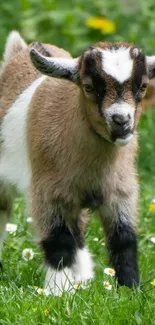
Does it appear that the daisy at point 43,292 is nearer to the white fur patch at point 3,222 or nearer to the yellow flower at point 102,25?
the white fur patch at point 3,222

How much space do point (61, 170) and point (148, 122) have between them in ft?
14.6

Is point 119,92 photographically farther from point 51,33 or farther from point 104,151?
point 51,33

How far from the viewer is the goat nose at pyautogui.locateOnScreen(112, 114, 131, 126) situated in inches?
232

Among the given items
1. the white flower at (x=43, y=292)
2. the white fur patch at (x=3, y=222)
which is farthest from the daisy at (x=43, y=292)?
the white fur patch at (x=3, y=222)

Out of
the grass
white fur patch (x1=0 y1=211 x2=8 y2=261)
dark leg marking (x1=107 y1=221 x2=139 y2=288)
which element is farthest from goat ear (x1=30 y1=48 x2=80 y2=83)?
white fur patch (x1=0 y1=211 x2=8 y2=261)

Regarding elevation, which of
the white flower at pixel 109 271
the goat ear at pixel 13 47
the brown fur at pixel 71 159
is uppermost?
the goat ear at pixel 13 47

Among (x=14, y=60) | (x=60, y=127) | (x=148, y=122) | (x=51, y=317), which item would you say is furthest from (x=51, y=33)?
(x=51, y=317)

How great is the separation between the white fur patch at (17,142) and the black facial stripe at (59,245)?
21.3 inches

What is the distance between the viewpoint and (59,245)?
654cm

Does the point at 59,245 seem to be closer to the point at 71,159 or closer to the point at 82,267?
the point at 82,267

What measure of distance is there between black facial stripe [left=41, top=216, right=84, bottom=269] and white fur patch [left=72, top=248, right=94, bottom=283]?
0.31ft

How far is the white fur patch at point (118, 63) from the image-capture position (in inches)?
235

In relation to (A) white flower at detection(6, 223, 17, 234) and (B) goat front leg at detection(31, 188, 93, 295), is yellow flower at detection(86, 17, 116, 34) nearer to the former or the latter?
(A) white flower at detection(6, 223, 17, 234)

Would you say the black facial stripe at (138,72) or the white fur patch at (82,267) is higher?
the black facial stripe at (138,72)
